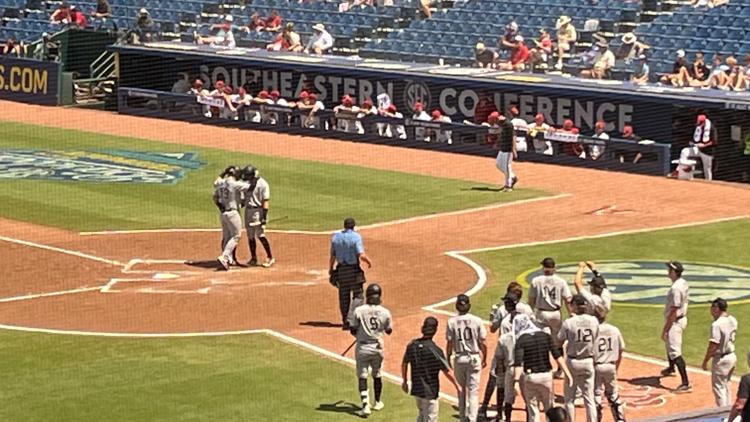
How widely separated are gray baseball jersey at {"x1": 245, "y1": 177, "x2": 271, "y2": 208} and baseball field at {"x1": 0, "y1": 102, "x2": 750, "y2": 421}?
1055mm

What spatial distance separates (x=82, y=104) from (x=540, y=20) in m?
13.4

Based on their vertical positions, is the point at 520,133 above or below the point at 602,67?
below

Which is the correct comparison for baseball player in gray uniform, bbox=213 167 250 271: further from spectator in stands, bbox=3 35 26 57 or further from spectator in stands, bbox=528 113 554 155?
spectator in stands, bbox=3 35 26 57

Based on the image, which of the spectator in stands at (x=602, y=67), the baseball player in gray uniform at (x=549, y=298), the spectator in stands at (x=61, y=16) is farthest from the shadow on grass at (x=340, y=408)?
the spectator in stands at (x=61, y=16)

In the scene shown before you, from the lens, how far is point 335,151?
3797 centimetres

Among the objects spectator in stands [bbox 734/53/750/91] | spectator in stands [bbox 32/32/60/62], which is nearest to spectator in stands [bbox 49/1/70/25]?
spectator in stands [bbox 32/32/60/62]

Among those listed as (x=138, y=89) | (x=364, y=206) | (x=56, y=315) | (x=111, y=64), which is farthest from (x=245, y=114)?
(x=56, y=315)

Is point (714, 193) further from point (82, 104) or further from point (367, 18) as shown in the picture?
point (82, 104)

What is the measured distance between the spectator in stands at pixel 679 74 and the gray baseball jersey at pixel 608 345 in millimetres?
19360

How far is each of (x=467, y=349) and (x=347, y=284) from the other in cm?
464

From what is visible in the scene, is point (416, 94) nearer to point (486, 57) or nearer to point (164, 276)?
point (486, 57)

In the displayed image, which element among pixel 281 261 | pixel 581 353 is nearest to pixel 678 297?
pixel 581 353

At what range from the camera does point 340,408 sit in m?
18.1

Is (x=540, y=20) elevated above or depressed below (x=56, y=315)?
above
